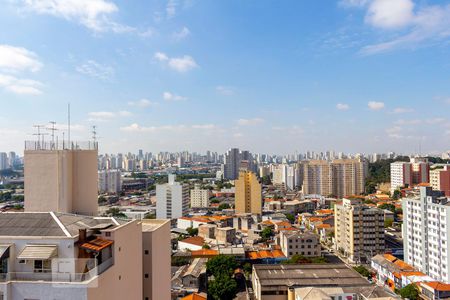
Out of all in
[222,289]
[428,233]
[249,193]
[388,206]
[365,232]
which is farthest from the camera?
[249,193]

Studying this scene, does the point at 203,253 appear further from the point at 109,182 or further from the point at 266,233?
the point at 109,182

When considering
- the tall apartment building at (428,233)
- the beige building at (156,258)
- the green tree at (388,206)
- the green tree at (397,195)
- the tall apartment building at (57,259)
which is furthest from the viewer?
the green tree at (397,195)

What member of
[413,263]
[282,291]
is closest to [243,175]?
[413,263]

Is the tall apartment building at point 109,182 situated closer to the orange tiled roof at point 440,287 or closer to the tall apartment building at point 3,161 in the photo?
the tall apartment building at point 3,161

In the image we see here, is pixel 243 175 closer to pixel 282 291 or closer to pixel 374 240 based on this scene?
pixel 374 240

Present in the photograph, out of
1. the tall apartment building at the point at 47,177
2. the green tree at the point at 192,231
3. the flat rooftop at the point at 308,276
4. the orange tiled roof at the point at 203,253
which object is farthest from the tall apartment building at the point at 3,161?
the tall apartment building at the point at 47,177

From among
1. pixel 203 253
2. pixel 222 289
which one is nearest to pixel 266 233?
pixel 203 253

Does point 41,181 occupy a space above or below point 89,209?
above
